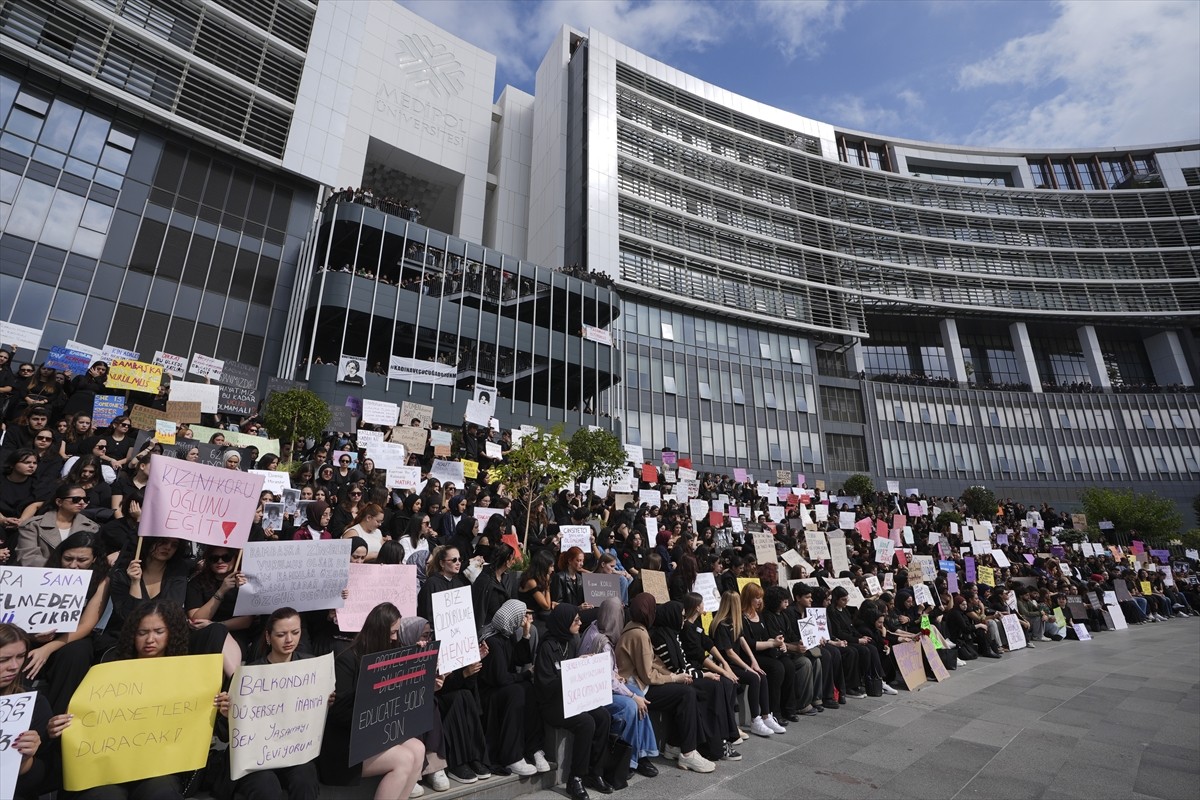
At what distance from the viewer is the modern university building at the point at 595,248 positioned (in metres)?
26.3

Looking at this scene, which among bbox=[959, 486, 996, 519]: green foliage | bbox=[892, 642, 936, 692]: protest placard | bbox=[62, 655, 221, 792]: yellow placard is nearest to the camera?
bbox=[62, 655, 221, 792]: yellow placard

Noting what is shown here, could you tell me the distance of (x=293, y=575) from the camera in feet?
16.9

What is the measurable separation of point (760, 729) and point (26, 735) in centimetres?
726

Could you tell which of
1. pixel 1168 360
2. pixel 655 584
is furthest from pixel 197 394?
pixel 1168 360

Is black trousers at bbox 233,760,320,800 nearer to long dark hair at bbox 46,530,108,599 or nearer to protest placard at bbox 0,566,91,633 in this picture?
protest placard at bbox 0,566,91,633

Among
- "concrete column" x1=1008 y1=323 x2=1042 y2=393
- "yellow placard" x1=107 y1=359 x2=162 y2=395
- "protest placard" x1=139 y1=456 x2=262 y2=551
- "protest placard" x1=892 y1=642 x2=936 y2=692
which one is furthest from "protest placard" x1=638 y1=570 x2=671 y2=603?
"concrete column" x1=1008 y1=323 x2=1042 y2=393

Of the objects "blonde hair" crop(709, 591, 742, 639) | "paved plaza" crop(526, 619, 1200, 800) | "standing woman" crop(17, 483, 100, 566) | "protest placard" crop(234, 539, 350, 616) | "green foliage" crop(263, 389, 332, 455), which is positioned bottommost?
"paved plaza" crop(526, 619, 1200, 800)

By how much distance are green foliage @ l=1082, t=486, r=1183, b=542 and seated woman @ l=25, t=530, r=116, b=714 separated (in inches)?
2120

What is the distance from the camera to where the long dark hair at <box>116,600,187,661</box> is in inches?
155

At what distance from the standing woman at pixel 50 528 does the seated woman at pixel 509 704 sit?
4071 millimetres

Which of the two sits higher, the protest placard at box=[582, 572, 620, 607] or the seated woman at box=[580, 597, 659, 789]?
the protest placard at box=[582, 572, 620, 607]

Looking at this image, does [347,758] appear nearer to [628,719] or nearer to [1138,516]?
[628,719]

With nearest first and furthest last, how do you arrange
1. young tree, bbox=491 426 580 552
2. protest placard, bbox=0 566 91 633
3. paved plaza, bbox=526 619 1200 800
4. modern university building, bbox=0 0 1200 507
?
protest placard, bbox=0 566 91 633 < paved plaza, bbox=526 619 1200 800 < young tree, bbox=491 426 580 552 < modern university building, bbox=0 0 1200 507

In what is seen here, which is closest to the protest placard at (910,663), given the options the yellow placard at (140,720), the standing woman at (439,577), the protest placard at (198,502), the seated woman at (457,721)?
the seated woman at (457,721)
